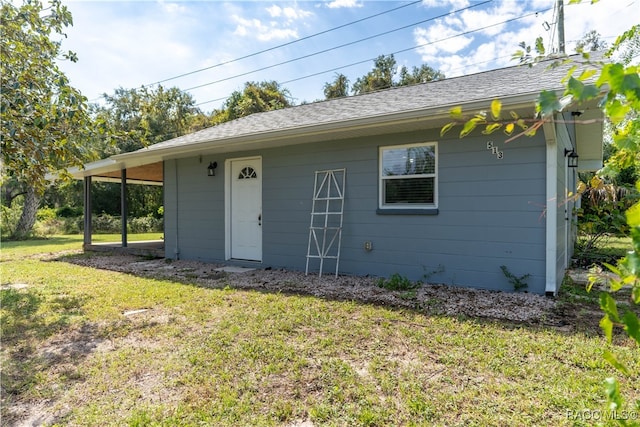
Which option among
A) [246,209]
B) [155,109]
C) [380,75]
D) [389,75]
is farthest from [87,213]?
[389,75]

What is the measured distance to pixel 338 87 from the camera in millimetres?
25953

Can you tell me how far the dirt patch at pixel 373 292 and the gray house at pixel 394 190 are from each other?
368 mm

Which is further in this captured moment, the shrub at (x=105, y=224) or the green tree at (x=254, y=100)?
the green tree at (x=254, y=100)

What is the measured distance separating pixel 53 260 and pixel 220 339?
24.9ft

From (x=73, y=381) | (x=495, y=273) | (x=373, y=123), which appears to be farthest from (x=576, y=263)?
(x=73, y=381)

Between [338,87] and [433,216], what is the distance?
22.4 metres

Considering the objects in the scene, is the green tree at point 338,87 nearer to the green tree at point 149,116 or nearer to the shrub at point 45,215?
the green tree at point 149,116

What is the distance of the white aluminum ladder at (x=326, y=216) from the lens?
20.4 feet

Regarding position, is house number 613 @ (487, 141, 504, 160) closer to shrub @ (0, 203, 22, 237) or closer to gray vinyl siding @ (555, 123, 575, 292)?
gray vinyl siding @ (555, 123, 575, 292)

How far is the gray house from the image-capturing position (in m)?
4.73

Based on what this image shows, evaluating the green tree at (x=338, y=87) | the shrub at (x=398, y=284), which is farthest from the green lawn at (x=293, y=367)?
the green tree at (x=338, y=87)

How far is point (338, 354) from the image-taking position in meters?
3.00

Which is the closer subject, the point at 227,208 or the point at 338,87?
the point at 227,208

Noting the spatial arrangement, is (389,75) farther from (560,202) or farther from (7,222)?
(560,202)
